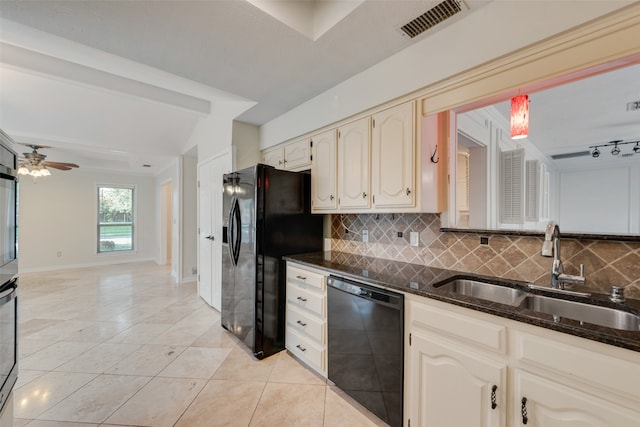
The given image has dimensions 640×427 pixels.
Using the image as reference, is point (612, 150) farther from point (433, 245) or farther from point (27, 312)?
point (27, 312)

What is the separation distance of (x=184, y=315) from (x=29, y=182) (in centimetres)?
566

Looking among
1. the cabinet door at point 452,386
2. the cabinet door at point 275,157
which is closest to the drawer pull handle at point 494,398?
the cabinet door at point 452,386

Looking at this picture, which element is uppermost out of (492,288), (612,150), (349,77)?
(349,77)

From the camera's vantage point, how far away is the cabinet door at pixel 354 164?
2.11m

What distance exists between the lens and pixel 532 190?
82.7 inches

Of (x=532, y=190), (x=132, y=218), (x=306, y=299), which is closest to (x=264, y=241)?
(x=306, y=299)

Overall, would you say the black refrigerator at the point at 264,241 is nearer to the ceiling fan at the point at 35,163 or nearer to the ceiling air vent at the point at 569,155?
the ceiling air vent at the point at 569,155

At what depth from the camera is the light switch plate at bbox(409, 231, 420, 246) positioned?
6.89 ft

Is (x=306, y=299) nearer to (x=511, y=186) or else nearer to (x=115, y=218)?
(x=511, y=186)

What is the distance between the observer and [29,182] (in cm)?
588

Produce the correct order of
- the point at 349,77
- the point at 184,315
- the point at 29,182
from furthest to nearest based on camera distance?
1. the point at 29,182
2. the point at 184,315
3. the point at 349,77

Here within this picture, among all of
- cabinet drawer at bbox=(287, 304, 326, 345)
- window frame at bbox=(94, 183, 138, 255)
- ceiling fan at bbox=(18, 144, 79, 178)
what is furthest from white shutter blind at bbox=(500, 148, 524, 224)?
window frame at bbox=(94, 183, 138, 255)

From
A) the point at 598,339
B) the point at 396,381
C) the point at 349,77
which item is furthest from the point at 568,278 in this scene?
the point at 349,77

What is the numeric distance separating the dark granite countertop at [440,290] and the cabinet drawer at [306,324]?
45cm
